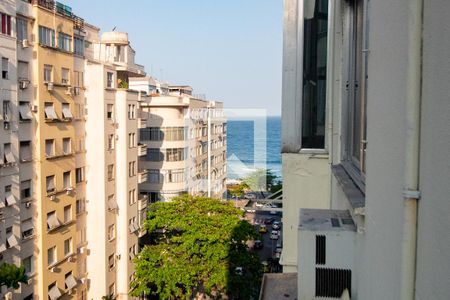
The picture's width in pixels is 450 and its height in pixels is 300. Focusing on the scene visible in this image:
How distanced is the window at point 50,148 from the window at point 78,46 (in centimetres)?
339

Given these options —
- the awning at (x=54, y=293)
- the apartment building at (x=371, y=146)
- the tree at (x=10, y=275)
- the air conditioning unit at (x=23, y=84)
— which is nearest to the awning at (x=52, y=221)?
the awning at (x=54, y=293)

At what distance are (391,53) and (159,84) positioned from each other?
33645 mm

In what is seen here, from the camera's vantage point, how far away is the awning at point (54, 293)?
592 inches

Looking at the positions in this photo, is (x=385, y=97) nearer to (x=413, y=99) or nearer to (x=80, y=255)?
(x=413, y=99)

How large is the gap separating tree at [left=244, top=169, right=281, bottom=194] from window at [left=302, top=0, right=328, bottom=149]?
26.0m

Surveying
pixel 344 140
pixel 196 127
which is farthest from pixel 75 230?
pixel 344 140

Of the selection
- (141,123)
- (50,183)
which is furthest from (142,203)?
(50,183)

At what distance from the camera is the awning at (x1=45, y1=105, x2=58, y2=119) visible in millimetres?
14640

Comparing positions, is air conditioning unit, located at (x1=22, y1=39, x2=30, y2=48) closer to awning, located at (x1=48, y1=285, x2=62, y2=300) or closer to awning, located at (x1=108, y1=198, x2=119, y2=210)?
awning, located at (x1=108, y1=198, x2=119, y2=210)

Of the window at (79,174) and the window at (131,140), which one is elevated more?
the window at (131,140)

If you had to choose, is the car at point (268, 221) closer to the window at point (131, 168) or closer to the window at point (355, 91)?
the window at point (131, 168)

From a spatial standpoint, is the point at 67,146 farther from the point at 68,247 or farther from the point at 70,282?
the point at 70,282

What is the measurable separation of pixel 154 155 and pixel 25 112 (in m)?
9.46

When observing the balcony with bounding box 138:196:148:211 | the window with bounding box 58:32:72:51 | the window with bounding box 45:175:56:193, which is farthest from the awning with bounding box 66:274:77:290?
the window with bounding box 58:32:72:51
